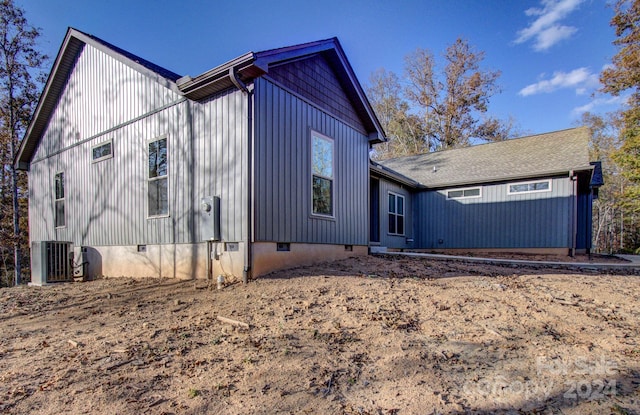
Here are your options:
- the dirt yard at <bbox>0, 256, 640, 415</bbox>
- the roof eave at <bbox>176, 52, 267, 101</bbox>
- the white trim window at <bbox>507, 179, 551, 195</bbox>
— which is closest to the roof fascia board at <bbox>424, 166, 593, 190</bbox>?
the white trim window at <bbox>507, 179, 551, 195</bbox>

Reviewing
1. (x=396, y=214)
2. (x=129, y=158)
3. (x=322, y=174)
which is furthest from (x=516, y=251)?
(x=129, y=158)

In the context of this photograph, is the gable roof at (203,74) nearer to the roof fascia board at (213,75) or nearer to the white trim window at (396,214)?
the roof fascia board at (213,75)

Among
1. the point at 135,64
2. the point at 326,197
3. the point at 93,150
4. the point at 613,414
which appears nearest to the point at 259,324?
the point at 613,414

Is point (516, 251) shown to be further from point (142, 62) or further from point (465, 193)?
point (142, 62)

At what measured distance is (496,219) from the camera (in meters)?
12.2

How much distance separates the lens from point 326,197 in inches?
283

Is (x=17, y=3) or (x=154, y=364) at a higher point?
(x=17, y=3)

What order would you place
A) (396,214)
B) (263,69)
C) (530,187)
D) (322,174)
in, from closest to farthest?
(263,69) → (322,174) → (530,187) → (396,214)

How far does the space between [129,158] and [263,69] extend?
4.20 metres

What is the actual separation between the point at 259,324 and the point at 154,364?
3.48 feet

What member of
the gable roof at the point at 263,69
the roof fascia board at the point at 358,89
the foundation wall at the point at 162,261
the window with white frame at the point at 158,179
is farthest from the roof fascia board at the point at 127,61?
the roof fascia board at the point at 358,89

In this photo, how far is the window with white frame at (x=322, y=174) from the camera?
6895mm

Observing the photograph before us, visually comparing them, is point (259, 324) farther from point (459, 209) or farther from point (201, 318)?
point (459, 209)

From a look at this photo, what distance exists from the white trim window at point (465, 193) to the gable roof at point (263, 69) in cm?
669
